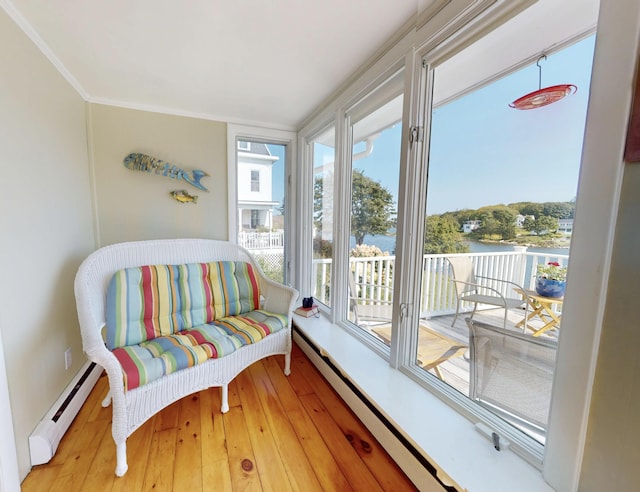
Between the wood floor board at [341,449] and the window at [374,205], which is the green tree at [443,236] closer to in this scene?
the window at [374,205]

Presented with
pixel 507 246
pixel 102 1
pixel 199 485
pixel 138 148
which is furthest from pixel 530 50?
pixel 138 148

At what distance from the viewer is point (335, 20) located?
1279 mm

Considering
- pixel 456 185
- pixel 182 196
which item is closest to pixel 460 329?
pixel 456 185

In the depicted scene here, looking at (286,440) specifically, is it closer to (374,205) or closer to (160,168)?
(374,205)

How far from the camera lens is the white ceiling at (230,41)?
→ 1180 millimetres

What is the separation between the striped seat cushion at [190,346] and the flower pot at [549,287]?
151cm

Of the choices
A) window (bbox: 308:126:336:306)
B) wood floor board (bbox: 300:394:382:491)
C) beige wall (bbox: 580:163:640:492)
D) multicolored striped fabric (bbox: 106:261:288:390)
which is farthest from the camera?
window (bbox: 308:126:336:306)

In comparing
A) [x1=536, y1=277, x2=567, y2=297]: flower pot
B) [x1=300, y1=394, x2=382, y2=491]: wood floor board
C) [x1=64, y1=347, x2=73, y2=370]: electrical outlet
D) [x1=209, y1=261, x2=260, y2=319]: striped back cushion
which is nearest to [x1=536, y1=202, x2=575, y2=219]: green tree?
[x1=536, y1=277, x2=567, y2=297]: flower pot

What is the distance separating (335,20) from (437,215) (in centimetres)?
108

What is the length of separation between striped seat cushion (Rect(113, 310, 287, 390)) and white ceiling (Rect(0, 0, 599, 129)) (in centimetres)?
169

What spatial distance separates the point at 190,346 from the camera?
1.53 meters

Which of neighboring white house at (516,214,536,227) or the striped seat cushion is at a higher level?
neighboring white house at (516,214,536,227)

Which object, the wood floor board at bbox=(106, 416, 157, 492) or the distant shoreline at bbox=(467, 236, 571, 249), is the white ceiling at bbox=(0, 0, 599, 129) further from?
the wood floor board at bbox=(106, 416, 157, 492)

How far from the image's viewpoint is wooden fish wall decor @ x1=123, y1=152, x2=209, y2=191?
7.30ft
